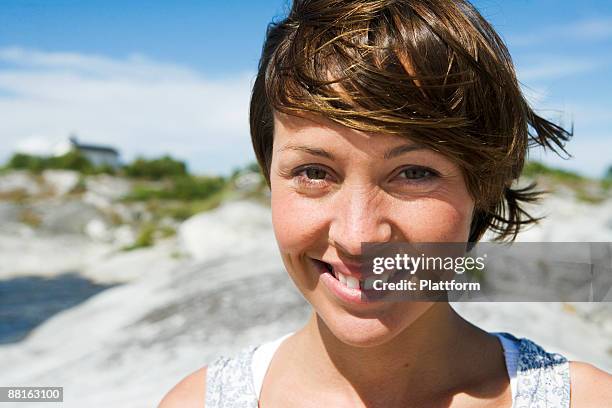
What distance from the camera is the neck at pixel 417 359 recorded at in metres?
1.80

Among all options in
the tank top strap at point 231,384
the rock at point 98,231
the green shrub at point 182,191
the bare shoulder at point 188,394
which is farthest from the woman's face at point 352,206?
the green shrub at point 182,191

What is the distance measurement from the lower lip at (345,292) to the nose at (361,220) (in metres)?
0.12

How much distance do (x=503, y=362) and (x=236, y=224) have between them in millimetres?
16009

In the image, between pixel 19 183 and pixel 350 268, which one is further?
pixel 19 183

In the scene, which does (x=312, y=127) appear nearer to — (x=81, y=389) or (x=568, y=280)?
(x=568, y=280)

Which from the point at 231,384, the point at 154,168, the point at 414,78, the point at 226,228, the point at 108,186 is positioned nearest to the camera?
the point at 414,78

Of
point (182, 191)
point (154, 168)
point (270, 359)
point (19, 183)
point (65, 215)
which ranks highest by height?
point (154, 168)

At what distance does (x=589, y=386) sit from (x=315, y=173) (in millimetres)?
1004

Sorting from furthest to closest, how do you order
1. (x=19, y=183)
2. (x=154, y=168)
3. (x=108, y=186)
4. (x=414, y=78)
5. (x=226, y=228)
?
1. (x=154, y=168)
2. (x=108, y=186)
3. (x=19, y=183)
4. (x=226, y=228)
5. (x=414, y=78)

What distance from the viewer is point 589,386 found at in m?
1.70

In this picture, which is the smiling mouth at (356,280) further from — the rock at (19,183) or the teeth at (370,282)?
the rock at (19,183)

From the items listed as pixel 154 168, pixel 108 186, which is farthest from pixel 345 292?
pixel 154 168

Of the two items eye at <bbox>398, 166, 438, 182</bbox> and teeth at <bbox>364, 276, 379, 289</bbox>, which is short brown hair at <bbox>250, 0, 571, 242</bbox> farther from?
teeth at <bbox>364, 276, 379, 289</bbox>

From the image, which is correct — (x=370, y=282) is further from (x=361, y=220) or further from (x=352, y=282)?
(x=361, y=220)
